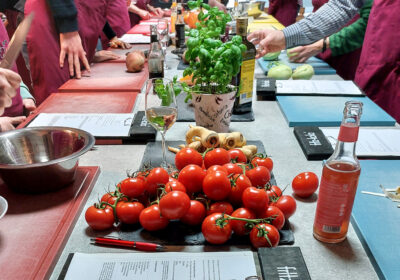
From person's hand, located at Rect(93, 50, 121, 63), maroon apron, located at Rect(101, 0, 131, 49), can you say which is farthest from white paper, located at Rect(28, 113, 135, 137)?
maroon apron, located at Rect(101, 0, 131, 49)

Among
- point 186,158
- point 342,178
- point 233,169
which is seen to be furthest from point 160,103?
point 342,178

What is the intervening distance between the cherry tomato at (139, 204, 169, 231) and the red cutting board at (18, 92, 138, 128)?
0.73 m

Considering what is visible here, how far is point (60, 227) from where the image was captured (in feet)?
2.52

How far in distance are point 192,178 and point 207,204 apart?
0.20ft

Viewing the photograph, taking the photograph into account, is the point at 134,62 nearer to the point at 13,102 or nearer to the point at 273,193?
the point at 13,102

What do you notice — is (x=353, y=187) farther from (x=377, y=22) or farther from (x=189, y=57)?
(x=377, y=22)

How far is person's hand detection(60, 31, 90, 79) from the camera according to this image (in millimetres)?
1971

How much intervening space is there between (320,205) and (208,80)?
1.79 feet

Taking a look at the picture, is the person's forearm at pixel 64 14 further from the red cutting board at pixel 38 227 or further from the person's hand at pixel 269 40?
the red cutting board at pixel 38 227

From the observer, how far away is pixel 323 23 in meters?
2.03

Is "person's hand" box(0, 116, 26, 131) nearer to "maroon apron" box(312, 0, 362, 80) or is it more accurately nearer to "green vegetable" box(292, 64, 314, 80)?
"green vegetable" box(292, 64, 314, 80)

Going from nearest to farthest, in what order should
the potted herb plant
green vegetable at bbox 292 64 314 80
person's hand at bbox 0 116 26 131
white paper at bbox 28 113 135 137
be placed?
1. the potted herb plant
2. white paper at bbox 28 113 135 137
3. person's hand at bbox 0 116 26 131
4. green vegetable at bbox 292 64 314 80

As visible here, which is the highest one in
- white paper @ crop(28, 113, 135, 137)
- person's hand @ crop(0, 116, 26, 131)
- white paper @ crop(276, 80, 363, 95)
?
white paper @ crop(28, 113, 135, 137)

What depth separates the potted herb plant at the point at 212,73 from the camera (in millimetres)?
1065
